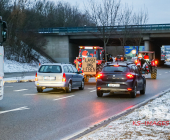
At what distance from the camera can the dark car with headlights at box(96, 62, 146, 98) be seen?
15070mm

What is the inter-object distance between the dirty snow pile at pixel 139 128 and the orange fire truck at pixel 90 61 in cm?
1563

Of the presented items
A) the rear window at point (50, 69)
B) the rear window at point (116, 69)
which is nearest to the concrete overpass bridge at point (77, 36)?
the rear window at point (50, 69)

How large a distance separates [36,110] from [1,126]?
294cm

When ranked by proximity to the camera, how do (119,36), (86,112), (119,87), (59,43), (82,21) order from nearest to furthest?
(86,112) → (119,87) → (119,36) → (59,43) → (82,21)

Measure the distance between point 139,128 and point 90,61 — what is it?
722 inches

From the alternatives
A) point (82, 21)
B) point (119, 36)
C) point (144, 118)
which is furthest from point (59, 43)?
point (144, 118)

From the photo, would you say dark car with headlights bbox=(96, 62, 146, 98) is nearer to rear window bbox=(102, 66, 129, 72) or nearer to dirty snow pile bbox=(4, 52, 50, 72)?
rear window bbox=(102, 66, 129, 72)

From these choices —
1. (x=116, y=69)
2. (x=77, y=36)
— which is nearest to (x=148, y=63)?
(x=116, y=69)

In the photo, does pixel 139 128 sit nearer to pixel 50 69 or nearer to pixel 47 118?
→ pixel 47 118

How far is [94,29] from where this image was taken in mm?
61594

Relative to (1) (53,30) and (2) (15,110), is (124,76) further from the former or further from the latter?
(1) (53,30)

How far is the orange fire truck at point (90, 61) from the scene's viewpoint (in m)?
25.4

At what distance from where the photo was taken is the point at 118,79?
15.2 metres

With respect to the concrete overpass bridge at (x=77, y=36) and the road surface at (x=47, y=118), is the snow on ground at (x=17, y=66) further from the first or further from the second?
the road surface at (x=47, y=118)
